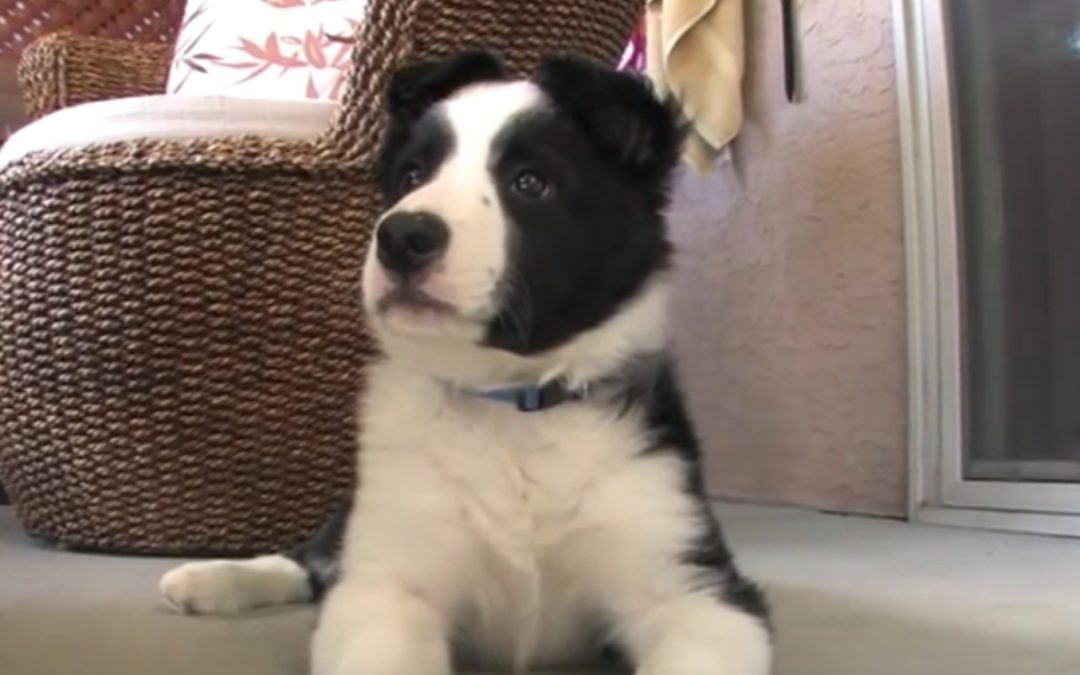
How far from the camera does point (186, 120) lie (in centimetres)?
186

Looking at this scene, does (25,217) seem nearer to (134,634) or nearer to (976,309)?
(134,634)

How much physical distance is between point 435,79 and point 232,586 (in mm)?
553

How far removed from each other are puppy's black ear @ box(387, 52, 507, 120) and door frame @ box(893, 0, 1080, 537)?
111cm

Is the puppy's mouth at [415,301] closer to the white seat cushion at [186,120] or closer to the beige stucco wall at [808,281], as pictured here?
the white seat cushion at [186,120]

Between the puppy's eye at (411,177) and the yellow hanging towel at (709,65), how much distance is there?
1.29 meters

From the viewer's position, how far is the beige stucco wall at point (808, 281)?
2439mm

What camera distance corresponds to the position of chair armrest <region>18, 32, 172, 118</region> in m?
2.64

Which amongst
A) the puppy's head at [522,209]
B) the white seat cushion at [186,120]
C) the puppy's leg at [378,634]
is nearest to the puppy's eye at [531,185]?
the puppy's head at [522,209]

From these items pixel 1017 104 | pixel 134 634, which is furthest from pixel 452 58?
pixel 1017 104

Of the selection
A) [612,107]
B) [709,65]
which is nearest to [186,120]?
[612,107]

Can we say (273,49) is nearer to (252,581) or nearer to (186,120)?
(186,120)

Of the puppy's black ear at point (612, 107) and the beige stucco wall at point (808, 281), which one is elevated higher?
the puppy's black ear at point (612, 107)

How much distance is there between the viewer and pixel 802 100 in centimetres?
258

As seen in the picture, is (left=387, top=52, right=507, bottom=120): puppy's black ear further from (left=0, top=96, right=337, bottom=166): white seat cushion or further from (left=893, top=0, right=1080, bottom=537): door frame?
(left=893, top=0, right=1080, bottom=537): door frame
